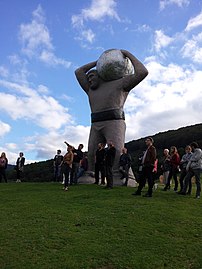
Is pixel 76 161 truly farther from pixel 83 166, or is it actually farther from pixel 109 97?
pixel 109 97

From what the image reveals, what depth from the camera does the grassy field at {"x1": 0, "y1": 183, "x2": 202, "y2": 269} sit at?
7508mm

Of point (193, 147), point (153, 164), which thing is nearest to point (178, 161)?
point (193, 147)

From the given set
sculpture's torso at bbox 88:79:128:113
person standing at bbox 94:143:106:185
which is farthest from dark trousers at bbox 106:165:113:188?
sculpture's torso at bbox 88:79:128:113

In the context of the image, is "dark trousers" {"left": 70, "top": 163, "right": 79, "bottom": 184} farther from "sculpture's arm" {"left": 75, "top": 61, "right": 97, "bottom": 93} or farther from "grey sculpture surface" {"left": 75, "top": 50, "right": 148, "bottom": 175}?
"sculpture's arm" {"left": 75, "top": 61, "right": 97, "bottom": 93}

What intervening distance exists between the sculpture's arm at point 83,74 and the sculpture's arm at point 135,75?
2.17m

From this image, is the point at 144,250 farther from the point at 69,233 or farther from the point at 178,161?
the point at 178,161

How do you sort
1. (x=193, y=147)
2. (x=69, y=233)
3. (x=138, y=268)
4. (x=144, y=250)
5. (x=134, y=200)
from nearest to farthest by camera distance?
(x=138, y=268), (x=144, y=250), (x=69, y=233), (x=134, y=200), (x=193, y=147)

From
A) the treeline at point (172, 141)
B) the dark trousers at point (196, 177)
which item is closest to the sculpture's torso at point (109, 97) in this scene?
the dark trousers at point (196, 177)

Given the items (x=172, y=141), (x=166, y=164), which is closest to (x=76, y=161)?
(x=166, y=164)

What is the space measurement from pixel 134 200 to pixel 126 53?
25.6 ft

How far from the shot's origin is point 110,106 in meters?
17.2

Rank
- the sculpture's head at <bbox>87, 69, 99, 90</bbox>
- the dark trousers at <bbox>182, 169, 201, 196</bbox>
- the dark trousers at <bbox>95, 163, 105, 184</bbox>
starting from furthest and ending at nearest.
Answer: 1. the sculpture's head at <bbox>87, 69, 99, 90</bbox>
2. the dark trousers at <bbox>95, 163, 105, 184</bbox>
3. the dark trousers at <bbox>182, 169, 201, 196</bbox>

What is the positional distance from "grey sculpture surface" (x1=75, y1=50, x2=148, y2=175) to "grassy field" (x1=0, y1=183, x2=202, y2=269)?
4.66 m

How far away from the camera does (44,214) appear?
10227mm
